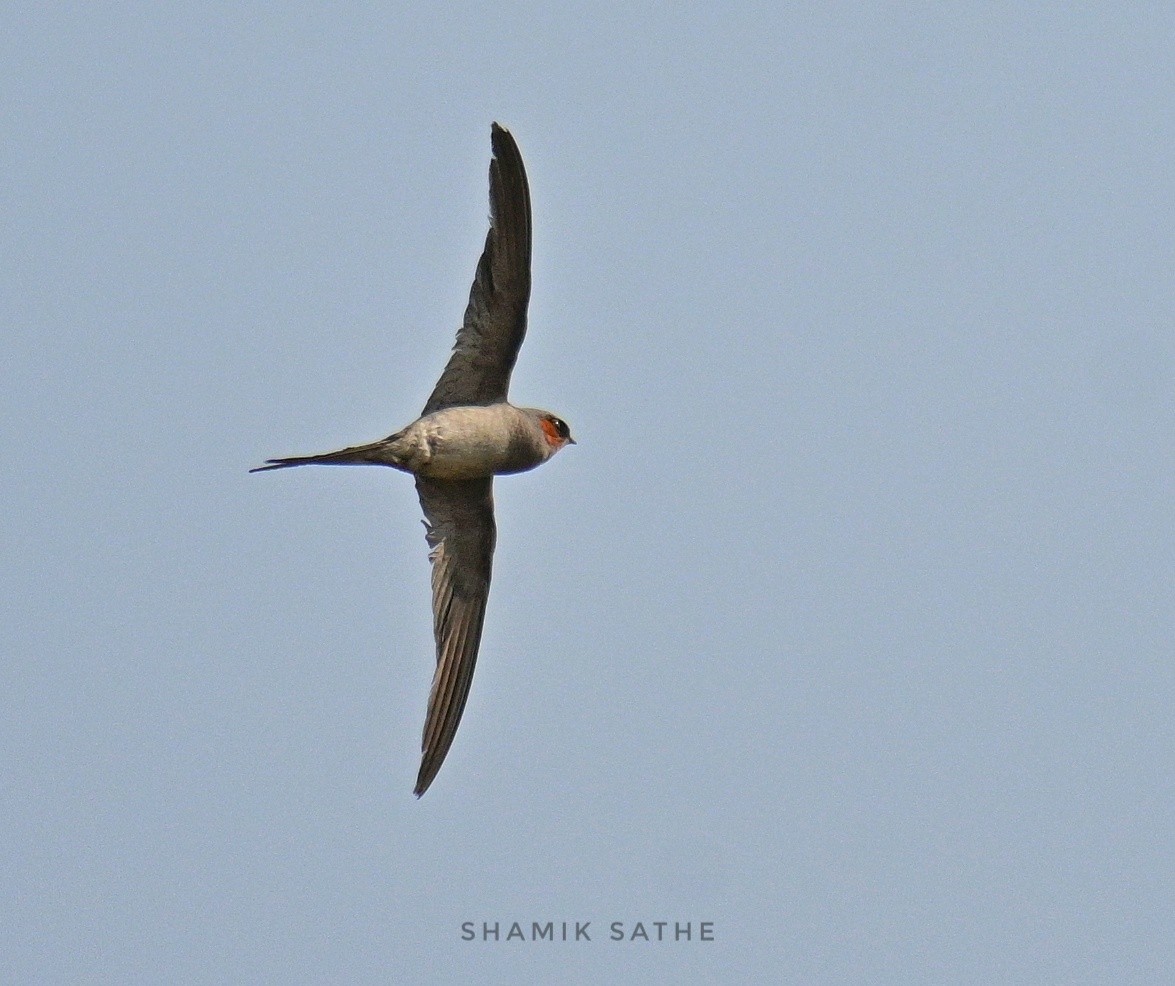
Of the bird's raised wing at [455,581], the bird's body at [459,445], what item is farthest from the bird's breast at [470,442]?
the bird's raised wing at [455,581]

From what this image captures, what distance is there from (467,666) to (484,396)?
2164mm

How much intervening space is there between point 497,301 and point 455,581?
239 centimetres

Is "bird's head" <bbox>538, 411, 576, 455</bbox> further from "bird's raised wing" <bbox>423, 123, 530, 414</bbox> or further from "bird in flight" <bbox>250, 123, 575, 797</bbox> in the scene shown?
"bird's raised wing" <bbox>423, 123, 530, 414</bbox>

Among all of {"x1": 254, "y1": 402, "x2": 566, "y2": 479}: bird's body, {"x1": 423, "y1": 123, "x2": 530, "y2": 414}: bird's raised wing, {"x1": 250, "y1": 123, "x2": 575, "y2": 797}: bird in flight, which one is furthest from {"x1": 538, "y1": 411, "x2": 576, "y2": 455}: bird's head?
{"x1": 423, "y1": 123, "x2": 530, "y2": 414}: bird's raised wing

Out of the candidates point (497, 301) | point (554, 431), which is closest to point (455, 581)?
point (554, 431)

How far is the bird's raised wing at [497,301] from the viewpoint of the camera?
14891 mm

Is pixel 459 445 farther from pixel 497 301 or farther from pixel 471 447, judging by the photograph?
pixel 497 301

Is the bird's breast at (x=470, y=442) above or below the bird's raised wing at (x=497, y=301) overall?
below

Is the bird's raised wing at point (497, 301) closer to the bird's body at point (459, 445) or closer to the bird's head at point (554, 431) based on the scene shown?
the bird's body at point (459, 445)

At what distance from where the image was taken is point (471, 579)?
16.4 metres

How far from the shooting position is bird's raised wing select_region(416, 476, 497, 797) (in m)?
16.1

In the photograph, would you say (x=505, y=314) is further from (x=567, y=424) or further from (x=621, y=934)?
(x=621, y=934)

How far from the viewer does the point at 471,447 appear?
15.4 meters

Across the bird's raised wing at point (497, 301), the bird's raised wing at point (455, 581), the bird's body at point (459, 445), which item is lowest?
the bird's raised wing at point (455, 581)
